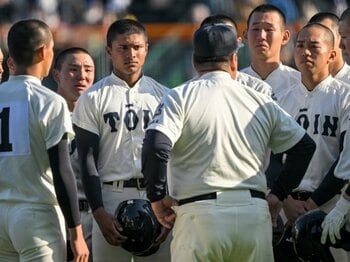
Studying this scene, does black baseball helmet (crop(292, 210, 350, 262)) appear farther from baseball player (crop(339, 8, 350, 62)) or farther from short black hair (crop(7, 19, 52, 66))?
short black hair (crop(7, 19, 52, 66))

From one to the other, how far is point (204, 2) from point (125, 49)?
11860mm

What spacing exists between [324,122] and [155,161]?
86.1 inches

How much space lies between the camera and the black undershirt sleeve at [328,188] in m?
8.07

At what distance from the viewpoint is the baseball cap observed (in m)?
7.04

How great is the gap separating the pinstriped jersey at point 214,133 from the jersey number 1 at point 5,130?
3.20 feet

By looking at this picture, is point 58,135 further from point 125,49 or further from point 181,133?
point 125,49

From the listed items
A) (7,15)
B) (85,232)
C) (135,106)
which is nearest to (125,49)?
(135,106)

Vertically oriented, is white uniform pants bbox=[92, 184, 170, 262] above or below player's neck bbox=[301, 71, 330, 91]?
below

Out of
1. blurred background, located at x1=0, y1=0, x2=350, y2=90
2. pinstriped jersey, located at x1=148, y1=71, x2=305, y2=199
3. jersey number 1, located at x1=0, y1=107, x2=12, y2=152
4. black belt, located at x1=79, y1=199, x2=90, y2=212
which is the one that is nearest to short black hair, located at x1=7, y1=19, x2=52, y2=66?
jersey number 1, located at x1=0, y1=107, x2=12, y2=152

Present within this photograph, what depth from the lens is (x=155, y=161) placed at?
6.82m

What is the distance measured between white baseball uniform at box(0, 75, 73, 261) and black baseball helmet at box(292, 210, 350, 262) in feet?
5.83

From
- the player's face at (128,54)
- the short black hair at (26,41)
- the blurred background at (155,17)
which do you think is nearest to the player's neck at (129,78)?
the player's face at (128,54)

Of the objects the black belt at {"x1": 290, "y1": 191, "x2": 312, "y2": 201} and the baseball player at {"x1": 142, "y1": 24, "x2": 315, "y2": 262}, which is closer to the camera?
the baseball player at {"x1": 142, "y1": 24, "x2": 315, "y2": 262}

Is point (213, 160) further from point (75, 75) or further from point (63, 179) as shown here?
point (75, 75)
